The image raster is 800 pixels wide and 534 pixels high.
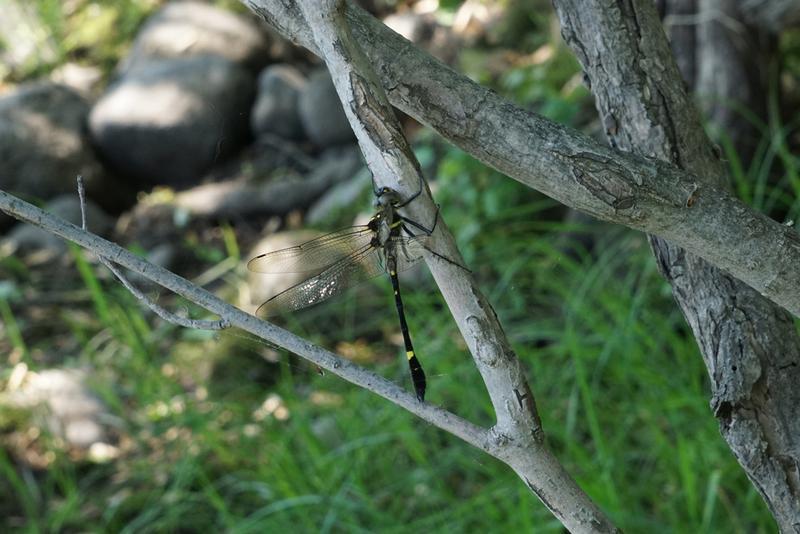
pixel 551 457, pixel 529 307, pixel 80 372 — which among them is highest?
pixel 80 372

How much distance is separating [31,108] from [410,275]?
289 centimetres

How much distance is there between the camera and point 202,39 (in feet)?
18.7

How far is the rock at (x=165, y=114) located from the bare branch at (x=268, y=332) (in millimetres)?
3965

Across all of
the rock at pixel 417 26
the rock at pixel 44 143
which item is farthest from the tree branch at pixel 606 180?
the rock at pixel 417 26

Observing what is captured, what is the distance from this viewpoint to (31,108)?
4.97 m

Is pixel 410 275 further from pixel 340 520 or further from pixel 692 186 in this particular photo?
pixel 692 186

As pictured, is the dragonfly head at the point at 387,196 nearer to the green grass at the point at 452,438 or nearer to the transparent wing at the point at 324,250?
the transparent wing at the point at 324,250

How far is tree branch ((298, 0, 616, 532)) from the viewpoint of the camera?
75 cm

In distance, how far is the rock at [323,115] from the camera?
5.01 meters

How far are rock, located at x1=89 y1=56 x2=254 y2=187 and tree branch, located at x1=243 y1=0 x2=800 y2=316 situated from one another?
404 cm

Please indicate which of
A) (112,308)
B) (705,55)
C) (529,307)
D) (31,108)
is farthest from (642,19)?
(31,108)

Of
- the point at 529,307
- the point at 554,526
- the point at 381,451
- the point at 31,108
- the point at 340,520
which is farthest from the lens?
the point at 31,108

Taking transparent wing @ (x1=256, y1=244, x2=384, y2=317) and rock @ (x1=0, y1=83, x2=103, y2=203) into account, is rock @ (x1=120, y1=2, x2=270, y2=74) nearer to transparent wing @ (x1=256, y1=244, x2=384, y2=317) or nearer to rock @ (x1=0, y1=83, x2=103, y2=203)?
rock @ (x1=0, y1=83, x2=103, y2=203)

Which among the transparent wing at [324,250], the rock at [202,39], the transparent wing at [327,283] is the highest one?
the rock at [202,39]
